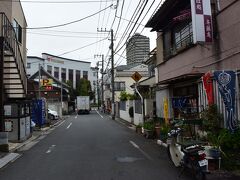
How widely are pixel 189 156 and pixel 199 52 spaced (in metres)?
7.42

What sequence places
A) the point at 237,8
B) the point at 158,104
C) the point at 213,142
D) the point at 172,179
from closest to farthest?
the point at 172,179 < the point at 213,142 < the point at 237,8 < the point at 158,104

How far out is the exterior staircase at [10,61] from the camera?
15771 mm

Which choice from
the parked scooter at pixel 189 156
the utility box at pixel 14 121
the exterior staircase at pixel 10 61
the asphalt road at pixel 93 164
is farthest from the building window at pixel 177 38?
the utility box at pixel 14 121

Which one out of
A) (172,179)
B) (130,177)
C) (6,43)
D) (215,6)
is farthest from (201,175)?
(6,43)

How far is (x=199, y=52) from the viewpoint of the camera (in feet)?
48.9

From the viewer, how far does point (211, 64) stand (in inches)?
536

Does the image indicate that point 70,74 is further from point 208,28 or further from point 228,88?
point 228,88

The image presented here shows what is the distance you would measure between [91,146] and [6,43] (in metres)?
6.09

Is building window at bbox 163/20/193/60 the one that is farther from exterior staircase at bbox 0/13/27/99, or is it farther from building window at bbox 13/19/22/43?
building window at bbox 13/19/22/43

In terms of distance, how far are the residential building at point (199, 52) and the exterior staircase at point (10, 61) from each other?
749 centimetres

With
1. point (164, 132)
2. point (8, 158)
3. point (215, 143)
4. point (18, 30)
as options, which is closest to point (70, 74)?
point (18, 30)

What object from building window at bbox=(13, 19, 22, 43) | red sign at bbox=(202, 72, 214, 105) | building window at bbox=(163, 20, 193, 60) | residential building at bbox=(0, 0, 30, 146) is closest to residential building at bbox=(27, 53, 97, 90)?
building window at bbox=(13, 19, 22, 43)

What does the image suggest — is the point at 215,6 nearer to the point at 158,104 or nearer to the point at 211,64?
the point at 211,64

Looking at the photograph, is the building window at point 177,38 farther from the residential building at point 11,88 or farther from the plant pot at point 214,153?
the residential building at point 11,88
